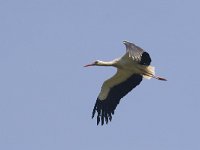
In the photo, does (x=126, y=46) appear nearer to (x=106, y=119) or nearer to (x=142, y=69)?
(x=142, y=69)

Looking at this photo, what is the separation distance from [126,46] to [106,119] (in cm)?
314

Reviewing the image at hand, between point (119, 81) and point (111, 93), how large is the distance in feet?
1.28

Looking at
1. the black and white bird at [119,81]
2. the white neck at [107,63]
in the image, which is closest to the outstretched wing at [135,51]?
the black and white bird at [119,81]

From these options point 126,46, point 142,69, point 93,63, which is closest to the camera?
point 126,46

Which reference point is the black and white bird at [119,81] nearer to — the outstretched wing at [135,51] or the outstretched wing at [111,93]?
the outstretched wing at [111,93]

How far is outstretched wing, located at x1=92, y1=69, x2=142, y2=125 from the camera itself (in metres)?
19.9

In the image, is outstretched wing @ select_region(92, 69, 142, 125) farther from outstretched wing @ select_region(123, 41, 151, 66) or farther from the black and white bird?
outstretched wing @ select_region(123, 41, 151, 66)

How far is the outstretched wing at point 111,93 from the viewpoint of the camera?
1986cm

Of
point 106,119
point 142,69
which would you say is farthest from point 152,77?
point 106,119

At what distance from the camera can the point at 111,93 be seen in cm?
2012

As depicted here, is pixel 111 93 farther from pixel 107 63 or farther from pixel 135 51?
pixel 135 51

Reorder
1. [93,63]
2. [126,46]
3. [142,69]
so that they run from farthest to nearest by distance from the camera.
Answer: [93,63] < [142,69] < [126,46]

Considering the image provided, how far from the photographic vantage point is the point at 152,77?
1942 cm

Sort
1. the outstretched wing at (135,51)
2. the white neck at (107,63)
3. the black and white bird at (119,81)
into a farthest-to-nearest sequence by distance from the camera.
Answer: the white neck at (107,63) → the black and white bird at (119,81) → the outstretched wing at (135,51)
